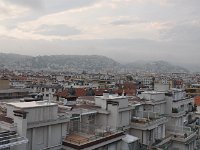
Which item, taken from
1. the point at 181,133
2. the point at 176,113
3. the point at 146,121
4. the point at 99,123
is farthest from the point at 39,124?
the point at 176,113

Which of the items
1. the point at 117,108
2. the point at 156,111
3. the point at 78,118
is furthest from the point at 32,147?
the point at 156,111

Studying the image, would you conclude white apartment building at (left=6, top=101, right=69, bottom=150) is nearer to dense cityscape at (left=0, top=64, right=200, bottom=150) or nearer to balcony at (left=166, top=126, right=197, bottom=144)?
dense cityscape at (left=0, top=64, right=200, bottom=150)

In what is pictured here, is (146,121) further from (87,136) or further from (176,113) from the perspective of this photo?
(176,113)

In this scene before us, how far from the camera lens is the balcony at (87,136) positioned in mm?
18900

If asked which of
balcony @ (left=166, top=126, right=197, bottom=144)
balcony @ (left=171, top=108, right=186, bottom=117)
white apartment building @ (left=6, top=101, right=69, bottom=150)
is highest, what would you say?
white apartment building @ (left=6, top=101, right=69, bottom=150)

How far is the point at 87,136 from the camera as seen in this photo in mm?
21000

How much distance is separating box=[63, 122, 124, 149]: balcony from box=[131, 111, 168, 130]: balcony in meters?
4.67

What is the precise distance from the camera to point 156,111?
111 feet

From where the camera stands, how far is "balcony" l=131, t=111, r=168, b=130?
1077 inches

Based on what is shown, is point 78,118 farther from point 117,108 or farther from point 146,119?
point 146,119

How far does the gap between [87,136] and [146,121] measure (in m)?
9.03

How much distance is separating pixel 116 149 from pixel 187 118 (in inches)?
918

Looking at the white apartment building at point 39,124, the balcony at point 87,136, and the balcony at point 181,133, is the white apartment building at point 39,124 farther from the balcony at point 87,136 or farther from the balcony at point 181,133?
the balcony at point 181,133

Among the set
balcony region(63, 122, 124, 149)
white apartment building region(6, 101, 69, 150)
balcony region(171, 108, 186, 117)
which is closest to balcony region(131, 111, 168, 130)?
balcony region(63, 122, 124, 149)
